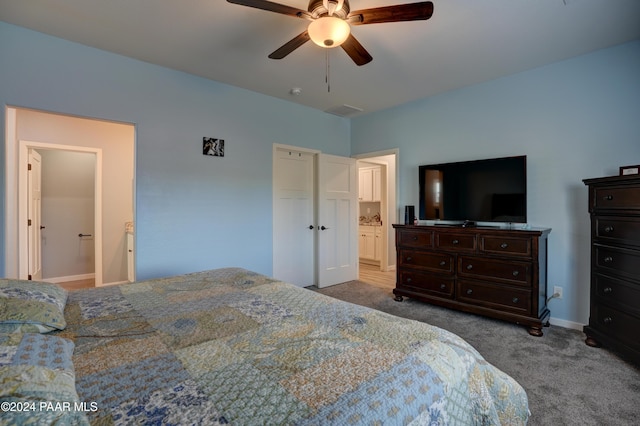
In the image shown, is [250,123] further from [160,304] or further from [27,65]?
[160,304]

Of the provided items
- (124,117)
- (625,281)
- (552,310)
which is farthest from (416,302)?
(124,117)

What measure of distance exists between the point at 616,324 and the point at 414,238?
6.02 ft

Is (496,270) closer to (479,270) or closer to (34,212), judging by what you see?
(479,270)

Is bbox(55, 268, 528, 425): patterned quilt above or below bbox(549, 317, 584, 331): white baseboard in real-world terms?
above

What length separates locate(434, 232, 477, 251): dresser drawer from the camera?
317cm

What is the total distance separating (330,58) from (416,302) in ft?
9.66

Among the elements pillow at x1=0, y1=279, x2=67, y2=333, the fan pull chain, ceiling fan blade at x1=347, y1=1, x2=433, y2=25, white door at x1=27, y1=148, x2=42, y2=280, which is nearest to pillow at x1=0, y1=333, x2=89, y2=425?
pillow at x1=0, y1=279, x2=67, y2=333

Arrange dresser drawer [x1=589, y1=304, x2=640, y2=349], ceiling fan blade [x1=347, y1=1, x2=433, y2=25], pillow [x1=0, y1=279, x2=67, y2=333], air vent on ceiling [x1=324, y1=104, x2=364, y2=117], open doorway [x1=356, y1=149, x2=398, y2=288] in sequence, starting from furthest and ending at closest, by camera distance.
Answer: open doorway [x1=356, y1=149, x2=398, y2=288], air vent on ceiling [x1=324, y1=104, x2=364, y2=117], dresser drawer [x1=589, y1=304, x2=640, y2=349], ceiling fan blade [x1=347, y1=1, x2=433, y2=25], pillow [x1=0, y1=279, x2=67, y2=333]

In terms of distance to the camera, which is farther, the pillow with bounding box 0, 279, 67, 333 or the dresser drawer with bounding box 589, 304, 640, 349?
the dresser drawer with bounding box 589, 304, 640, 349

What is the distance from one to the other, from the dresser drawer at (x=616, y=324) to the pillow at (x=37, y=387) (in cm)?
317

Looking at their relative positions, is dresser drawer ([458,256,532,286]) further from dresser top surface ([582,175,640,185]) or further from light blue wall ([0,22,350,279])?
light blue wall ([0,22,350,279])

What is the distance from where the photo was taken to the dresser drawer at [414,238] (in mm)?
3512

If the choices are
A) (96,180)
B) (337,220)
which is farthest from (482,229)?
(96,180)

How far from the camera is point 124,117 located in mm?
2930
